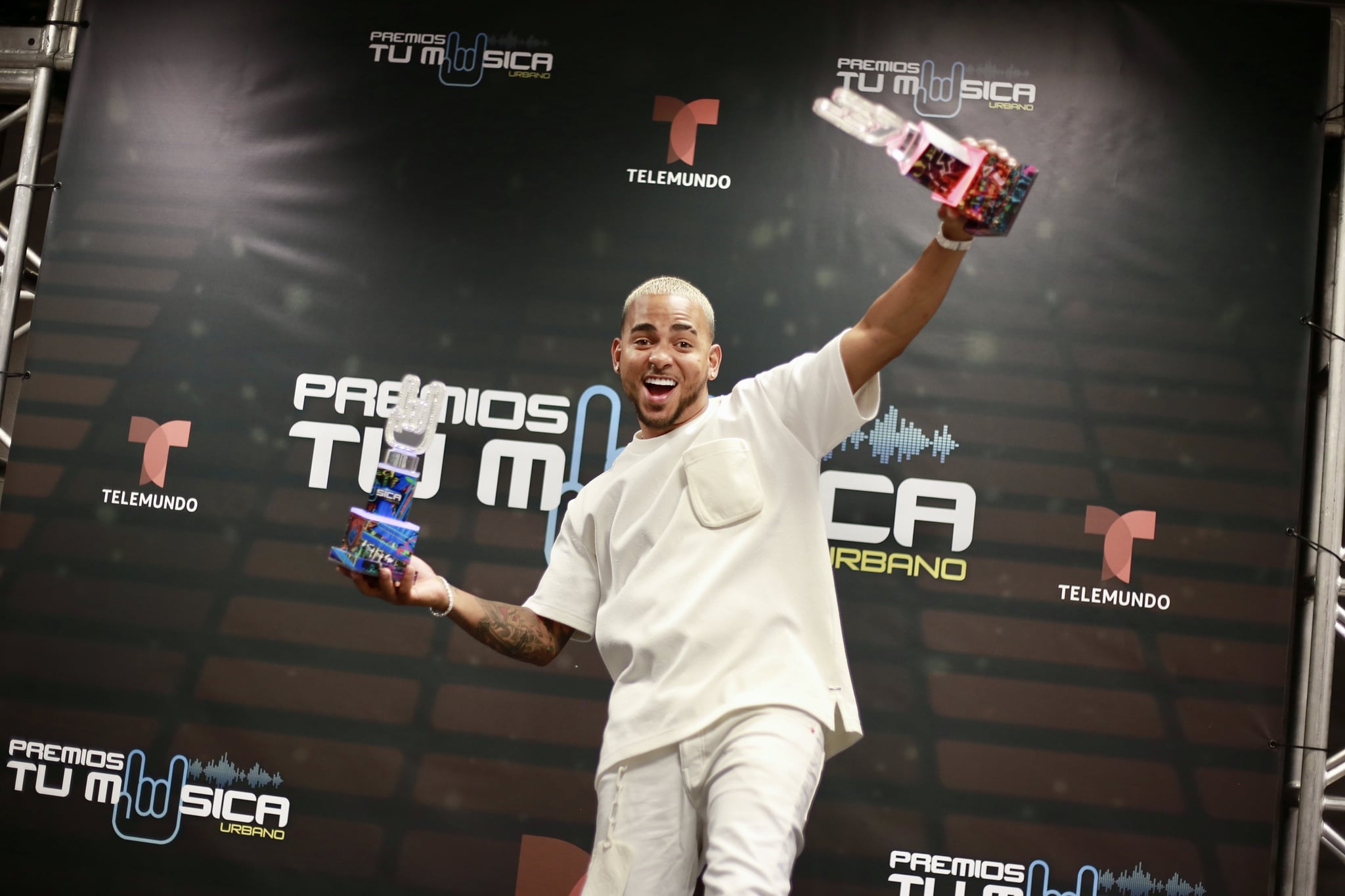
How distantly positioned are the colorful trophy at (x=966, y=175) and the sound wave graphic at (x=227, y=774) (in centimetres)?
292

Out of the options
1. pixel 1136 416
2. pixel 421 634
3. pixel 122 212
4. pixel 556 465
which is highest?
pixel 122 212

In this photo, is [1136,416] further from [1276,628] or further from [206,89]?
[206,89]

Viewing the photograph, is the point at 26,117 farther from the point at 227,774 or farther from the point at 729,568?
the point at 729,568

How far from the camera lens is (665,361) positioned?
231 cm

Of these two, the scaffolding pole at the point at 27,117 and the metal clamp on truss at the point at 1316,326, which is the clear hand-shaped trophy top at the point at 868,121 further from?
the scaffolding pole at the point at 27,117

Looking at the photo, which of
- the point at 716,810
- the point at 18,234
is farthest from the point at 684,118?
the point at 716,810

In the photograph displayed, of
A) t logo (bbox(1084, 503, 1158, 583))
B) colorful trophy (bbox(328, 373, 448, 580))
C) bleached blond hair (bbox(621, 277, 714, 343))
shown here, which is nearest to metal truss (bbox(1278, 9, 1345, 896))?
t logo (bbox(1084, 503, 1158, 583))

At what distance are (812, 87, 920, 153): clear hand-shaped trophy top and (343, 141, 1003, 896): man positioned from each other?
161 millimetres

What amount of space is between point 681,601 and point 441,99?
2.50 meters

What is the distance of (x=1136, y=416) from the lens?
11.5 ft

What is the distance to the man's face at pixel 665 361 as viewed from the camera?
2.32 m

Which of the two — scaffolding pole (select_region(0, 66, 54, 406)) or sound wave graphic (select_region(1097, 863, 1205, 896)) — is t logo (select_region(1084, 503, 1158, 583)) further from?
scaffolding pole (select_region(0, 66, 54, 406))

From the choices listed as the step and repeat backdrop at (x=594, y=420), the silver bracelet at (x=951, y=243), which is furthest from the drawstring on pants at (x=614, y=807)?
the step and repeat backdrop at (x=594, y=420)

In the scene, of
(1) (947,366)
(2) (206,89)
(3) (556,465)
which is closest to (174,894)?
(3) (556,465)
